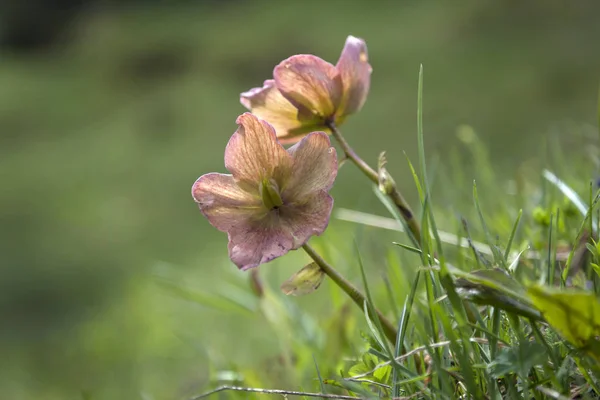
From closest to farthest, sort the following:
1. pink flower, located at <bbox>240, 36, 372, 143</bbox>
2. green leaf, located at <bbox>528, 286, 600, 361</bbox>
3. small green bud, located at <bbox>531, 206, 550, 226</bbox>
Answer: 1. green leaf, located at <bbox>528, 286, 600, 361</bbox>
2. pink flower, located at <bbox>240, 36, 372, 143</bbox>
3. small green bud, located at <bbox>531, 206, 550, 226</bbox>

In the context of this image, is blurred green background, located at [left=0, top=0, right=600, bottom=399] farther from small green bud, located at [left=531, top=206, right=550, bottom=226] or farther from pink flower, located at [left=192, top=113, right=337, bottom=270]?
pink flower, located at [left=192, top=113, right=337, bottom=270]

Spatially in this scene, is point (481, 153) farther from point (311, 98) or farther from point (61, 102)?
point (61, 102)

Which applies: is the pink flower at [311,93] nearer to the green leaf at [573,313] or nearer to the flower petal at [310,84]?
the flower petal at [310,84]

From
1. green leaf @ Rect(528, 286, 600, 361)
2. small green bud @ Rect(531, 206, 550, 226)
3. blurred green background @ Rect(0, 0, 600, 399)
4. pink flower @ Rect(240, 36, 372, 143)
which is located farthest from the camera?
blurred green background @ Rect(0, 0, 600, 399)

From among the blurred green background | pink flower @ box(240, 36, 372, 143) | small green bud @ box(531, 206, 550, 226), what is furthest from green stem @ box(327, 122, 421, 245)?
the blurred green background

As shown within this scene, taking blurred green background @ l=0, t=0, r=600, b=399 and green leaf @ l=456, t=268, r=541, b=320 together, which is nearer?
green leaf @ l=456, t=268, r=541, b=320

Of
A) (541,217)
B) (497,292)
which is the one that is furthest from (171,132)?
(497,292)

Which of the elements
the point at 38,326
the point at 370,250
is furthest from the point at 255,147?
the point at 38,326
